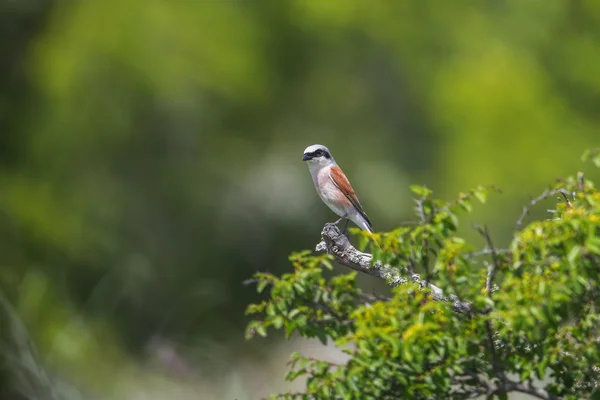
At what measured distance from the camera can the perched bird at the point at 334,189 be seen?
718 cm

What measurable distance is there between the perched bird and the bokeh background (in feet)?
21.1

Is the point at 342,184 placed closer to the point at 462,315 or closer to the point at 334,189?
the point at 334,189

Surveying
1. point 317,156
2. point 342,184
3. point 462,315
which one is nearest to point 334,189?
point 342,184

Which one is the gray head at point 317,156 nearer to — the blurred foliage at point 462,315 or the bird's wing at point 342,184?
the bird's wing at point 342,184

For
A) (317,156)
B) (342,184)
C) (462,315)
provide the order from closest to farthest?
1. (462,315)
2. (342,184)
3. (317,156)

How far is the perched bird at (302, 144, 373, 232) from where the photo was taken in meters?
7.18

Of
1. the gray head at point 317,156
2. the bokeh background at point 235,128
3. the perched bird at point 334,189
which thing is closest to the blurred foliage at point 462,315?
the perched bird at point 334,189

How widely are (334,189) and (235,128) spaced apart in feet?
26.0

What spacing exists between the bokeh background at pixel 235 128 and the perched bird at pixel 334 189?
6.42 metres

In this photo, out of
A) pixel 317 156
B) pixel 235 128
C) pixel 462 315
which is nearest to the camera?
pixel 462 315

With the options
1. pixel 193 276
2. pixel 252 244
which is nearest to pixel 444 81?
pixel 252 244

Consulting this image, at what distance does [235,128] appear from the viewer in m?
14.9

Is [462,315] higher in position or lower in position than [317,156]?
lower

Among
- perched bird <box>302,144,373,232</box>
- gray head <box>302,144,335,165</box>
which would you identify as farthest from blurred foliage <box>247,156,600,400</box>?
gray head <box>302,144,335,165</box>
